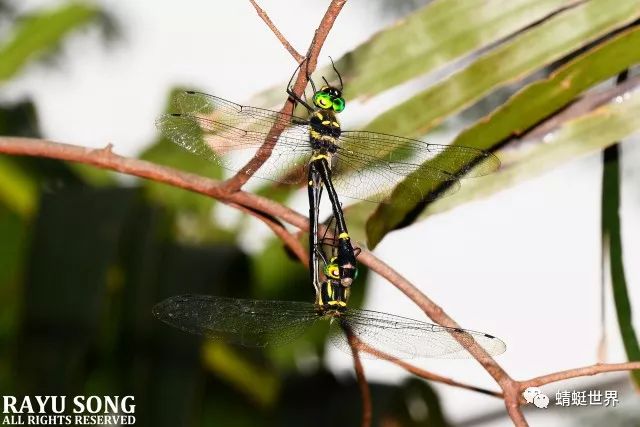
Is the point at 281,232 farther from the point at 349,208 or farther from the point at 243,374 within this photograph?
the point at 243,374

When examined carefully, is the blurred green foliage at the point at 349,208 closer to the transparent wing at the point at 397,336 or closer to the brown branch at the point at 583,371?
the transparent wing at the point at 397,336

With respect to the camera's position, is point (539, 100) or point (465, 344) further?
point (539, 100)

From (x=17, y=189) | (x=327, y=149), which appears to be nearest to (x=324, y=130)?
(x=327, y=149)

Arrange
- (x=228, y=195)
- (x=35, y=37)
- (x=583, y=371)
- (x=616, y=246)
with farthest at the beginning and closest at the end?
1. (x=35, y=37)
2. (x=616, y=246)
3. (x=228, y=195)
4. (x=583, y=371)

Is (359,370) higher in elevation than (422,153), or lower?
lower

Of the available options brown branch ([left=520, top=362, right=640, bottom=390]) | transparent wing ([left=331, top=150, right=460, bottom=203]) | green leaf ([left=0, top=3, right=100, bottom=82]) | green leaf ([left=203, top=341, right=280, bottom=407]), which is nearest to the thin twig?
transparent wing ([left=331, top=150, right=460, bottom=203])
